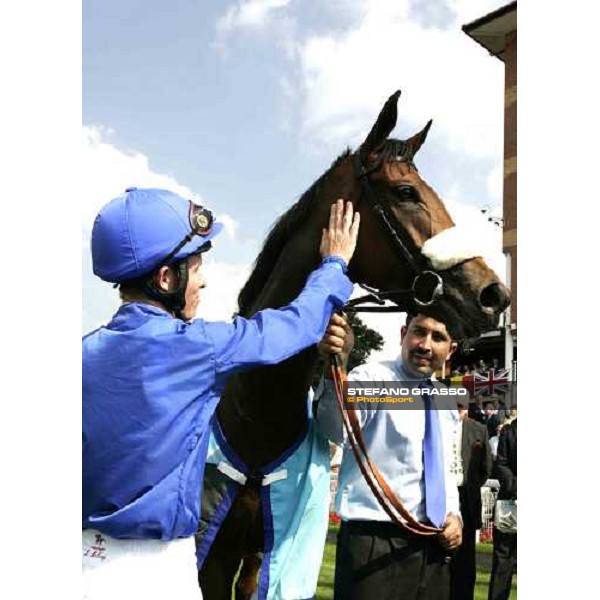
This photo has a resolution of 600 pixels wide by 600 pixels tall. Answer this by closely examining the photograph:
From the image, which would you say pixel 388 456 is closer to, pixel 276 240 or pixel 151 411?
pixel 276 240

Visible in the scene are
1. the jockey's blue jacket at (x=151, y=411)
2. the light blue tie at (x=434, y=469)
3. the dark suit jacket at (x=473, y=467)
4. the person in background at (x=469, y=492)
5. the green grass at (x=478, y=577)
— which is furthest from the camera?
the green grass at (x=478, y=577)

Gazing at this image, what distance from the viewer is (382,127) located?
101 inches

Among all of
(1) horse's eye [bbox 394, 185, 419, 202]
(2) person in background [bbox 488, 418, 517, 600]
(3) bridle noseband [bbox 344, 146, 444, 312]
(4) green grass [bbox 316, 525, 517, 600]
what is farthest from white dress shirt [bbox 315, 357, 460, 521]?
(4) green grass [bbox 316, 525, 517, 600]

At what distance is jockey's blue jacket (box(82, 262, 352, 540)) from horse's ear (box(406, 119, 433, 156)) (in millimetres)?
1089

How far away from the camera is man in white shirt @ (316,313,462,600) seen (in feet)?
8.93

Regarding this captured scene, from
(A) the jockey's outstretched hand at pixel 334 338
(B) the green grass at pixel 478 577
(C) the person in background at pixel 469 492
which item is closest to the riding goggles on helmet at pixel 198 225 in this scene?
(A) the jockey's outstretched hand at pixel 334 338

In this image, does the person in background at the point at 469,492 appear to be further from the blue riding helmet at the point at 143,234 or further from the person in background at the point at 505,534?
the blue riding helmet at the point at 143,234

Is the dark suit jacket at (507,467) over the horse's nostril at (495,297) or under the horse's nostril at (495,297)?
under

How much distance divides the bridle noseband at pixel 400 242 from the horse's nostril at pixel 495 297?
14cm

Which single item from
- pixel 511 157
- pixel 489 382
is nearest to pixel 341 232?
pixel 511 157

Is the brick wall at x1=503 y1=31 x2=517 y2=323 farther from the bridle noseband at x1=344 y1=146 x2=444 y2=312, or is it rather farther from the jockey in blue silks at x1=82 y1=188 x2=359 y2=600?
the jockey in blue silks at x1=82 y1=188 x2=359 y2=600

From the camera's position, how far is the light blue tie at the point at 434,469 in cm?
279
